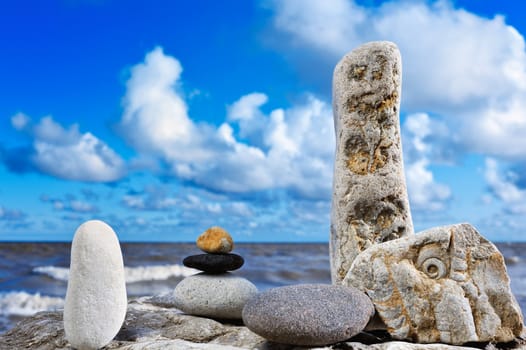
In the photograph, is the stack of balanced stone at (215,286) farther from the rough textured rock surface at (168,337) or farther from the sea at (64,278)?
the sea at (64,278)

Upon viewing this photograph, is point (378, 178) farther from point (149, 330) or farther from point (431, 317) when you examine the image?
point (149, 330)

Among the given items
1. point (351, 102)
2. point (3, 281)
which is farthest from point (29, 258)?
point (351, 102)

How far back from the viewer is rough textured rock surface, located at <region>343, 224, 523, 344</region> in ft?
16.6

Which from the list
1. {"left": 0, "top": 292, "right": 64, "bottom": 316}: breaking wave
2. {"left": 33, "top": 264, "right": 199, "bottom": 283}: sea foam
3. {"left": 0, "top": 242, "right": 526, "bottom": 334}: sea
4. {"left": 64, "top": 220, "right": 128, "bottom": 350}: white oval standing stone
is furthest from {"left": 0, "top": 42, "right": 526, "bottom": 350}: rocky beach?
{"left": 33, "top": 264, "right": 199, "bottom": 283}: sea foam

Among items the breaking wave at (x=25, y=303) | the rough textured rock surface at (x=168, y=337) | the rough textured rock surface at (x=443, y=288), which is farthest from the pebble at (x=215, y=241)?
the breaking wave at (x=25, y=303)

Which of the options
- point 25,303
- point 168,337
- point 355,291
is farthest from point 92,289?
point 25,303

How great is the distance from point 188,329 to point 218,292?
0.64m

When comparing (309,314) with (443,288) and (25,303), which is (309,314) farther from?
(25,303)

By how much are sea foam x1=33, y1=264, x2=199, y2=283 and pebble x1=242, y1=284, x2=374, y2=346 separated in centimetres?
1374

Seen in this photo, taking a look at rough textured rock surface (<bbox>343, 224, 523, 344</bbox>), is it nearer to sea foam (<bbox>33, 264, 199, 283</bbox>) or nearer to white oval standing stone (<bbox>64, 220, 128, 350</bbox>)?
white oval standing stone (<bbox>64, 220, 128, 350</bbox>)

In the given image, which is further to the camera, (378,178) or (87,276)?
(378,178)

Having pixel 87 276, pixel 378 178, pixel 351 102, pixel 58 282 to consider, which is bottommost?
pixel 58 282

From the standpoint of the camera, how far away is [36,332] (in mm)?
6023

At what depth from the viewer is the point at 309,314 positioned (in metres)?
4.64
